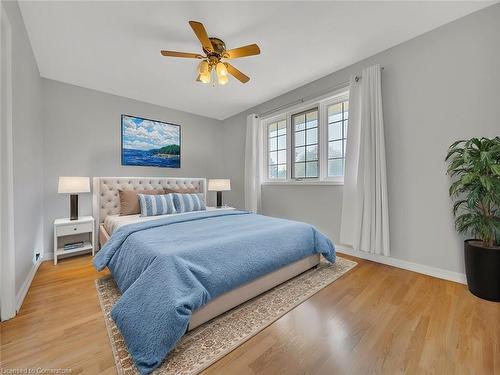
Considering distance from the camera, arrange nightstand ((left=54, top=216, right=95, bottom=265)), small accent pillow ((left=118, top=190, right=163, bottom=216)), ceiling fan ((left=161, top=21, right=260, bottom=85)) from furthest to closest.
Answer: small accent pillow ((left=118, top=190, right=163, bottom=216)) → nightstand ((left=54, top=216, right=95, bottom=265)) → ceiling fan ((left=161, top=21, right=260, bottom=85))

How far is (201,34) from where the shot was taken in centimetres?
176

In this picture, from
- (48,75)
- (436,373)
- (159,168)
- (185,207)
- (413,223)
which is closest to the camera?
(436,373)

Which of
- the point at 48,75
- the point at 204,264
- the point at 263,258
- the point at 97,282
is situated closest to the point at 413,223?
the point at 263,258

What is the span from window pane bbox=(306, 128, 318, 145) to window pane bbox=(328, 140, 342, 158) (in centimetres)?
28

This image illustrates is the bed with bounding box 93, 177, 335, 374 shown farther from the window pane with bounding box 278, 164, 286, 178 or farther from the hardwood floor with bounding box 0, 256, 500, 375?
the window pane with bounding box 278, 164, 286, 178

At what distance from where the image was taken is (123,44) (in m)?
2.27

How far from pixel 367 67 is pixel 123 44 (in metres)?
2.87

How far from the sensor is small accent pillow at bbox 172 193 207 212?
3.19m

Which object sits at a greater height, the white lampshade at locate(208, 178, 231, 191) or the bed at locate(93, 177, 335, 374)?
the white lampshade at locate(208, 178, 231, 191)

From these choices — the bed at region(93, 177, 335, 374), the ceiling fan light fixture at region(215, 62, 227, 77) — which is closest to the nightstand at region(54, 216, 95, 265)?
the bed at region(93, 177, 335, 374)

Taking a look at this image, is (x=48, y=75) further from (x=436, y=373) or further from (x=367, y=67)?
(x=436, y=373)

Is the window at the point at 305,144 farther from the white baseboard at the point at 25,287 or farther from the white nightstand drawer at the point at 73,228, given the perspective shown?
the white baseboard at the point at 25,287

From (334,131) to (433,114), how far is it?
1132mm

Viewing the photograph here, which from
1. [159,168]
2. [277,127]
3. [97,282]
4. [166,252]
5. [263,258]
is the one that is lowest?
[97,282]
